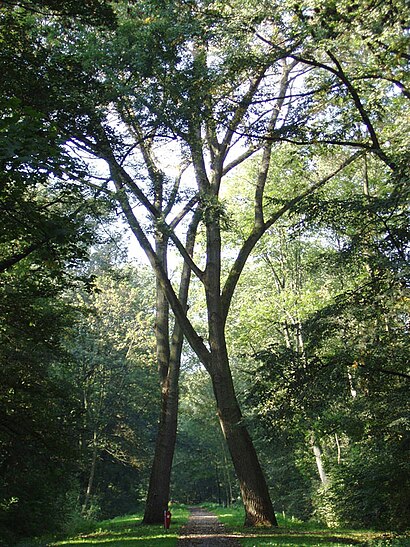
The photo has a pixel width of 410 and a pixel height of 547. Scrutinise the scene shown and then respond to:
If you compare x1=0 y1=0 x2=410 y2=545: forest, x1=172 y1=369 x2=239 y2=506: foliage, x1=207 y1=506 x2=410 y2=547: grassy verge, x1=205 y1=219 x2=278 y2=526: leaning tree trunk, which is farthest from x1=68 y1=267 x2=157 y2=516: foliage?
x1=207 y1=506 x2=410 y2=547: grassy verge

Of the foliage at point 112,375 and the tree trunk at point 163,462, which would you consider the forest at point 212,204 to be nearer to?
the tree trunk at point 163,462

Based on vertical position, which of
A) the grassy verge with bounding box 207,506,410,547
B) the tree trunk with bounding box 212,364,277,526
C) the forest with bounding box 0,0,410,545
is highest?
the forest with bounding box 0,0,410,545

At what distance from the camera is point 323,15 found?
742cm

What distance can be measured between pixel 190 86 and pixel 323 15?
9.48 feet

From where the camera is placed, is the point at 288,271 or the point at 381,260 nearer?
the point at 381,260

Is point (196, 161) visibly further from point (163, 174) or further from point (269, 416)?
point (269, 416)

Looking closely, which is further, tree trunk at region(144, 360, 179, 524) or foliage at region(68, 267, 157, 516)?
foliage at region(68, 267, 157, 516)

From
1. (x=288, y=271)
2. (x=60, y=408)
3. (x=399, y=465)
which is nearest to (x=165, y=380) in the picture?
(x=60, y=408)

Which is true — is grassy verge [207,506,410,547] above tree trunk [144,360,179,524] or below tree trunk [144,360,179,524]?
below

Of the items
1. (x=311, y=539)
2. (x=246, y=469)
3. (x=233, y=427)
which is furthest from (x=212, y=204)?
(x=311, y=539)

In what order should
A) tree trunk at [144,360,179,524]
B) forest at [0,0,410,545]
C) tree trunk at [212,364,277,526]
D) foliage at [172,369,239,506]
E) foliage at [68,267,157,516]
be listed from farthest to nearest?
foliage at [172,369,239,506] < foliage at [68,267,157,516] < tree trunk at [144,360,179,524] < tree trunk at [212,364,277,526] < forest at [0,0,410,545]

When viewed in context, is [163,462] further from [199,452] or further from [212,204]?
[199,452]

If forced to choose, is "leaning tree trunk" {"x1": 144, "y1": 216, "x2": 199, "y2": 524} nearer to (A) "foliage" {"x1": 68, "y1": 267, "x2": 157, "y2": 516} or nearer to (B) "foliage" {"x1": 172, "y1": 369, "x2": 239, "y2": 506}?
(A) "foliage" {"x1": 68, "y1": 267, "x2": 157, "y2": 516}

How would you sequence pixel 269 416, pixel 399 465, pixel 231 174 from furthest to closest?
pixel 231 174 < pixel 399 465 < pixel 269 416
